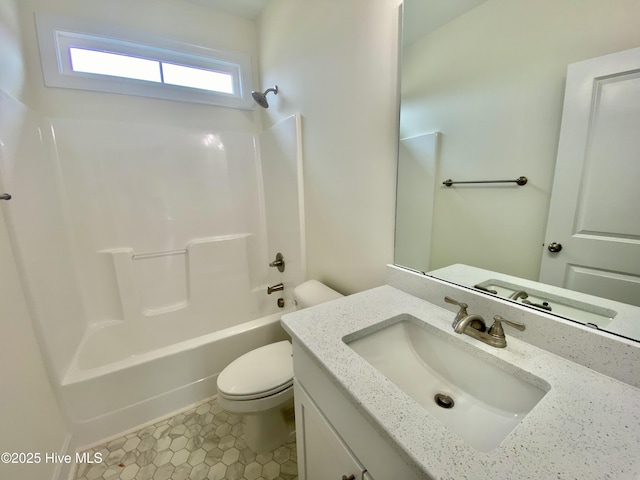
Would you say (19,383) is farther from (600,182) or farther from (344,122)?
(600,182)

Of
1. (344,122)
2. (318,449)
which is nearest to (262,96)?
(344,122)

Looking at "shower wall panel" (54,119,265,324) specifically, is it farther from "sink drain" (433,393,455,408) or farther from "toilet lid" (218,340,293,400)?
"sink drain" (433,393,455,408)

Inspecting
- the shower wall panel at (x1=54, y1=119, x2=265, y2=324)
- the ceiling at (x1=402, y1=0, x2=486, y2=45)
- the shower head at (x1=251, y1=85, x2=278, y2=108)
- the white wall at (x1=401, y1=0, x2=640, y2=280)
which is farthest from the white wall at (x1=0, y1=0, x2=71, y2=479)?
the ceiling at (x1=402, y1=0, x2=486, y2=45)

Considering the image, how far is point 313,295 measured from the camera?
4.49 feet

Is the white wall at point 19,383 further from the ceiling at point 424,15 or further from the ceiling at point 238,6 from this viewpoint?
the ceiling at point 424,15

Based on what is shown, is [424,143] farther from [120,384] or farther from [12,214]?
[120,384]

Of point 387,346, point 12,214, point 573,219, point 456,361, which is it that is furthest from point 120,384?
point 573,219

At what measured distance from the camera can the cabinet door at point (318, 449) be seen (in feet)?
2.10

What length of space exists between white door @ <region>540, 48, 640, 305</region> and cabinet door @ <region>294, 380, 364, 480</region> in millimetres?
735

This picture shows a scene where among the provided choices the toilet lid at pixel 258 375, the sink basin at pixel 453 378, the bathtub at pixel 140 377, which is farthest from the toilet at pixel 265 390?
the sink basin at pixel 453 378

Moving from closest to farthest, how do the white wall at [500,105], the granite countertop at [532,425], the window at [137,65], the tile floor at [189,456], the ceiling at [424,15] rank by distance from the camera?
1. the granite countertop at [532,425]
2. the white wall at [500,105]
3. the ceiling at [424,15]
4. the tile floor at [189,456]
5. the window at [137,65]

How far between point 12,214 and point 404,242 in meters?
1.65

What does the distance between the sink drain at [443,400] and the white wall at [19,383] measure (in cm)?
136

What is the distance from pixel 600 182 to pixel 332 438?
0.93 metres
